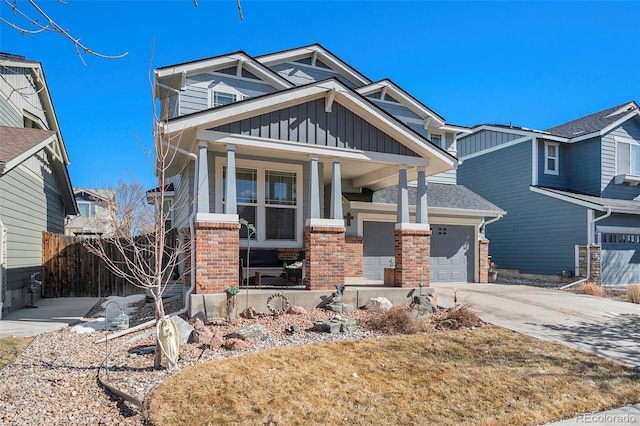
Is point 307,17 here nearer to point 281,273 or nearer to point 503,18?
point 503,18

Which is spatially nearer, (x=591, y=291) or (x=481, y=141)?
(x=591, y=291)

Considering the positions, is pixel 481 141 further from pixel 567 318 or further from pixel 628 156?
pixel 567 318

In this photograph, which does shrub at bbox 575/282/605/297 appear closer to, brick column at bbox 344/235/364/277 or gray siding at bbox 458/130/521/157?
brick column at bbox 344/235/364/277

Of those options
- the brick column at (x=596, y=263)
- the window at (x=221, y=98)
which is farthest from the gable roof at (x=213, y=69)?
the brick column at (x=596, y=263)

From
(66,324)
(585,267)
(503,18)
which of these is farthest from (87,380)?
(585,267)

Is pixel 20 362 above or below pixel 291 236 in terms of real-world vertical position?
below

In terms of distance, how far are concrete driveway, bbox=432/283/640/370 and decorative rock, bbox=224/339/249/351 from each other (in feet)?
15.7

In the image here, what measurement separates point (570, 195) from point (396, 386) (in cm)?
1439

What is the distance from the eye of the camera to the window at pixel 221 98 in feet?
39.8

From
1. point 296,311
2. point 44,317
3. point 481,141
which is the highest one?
point 481,141

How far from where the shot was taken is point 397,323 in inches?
278

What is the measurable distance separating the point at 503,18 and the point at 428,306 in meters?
6.70

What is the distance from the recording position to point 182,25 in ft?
14.8

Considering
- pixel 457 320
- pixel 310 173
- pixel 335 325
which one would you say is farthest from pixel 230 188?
pixel 457 320
